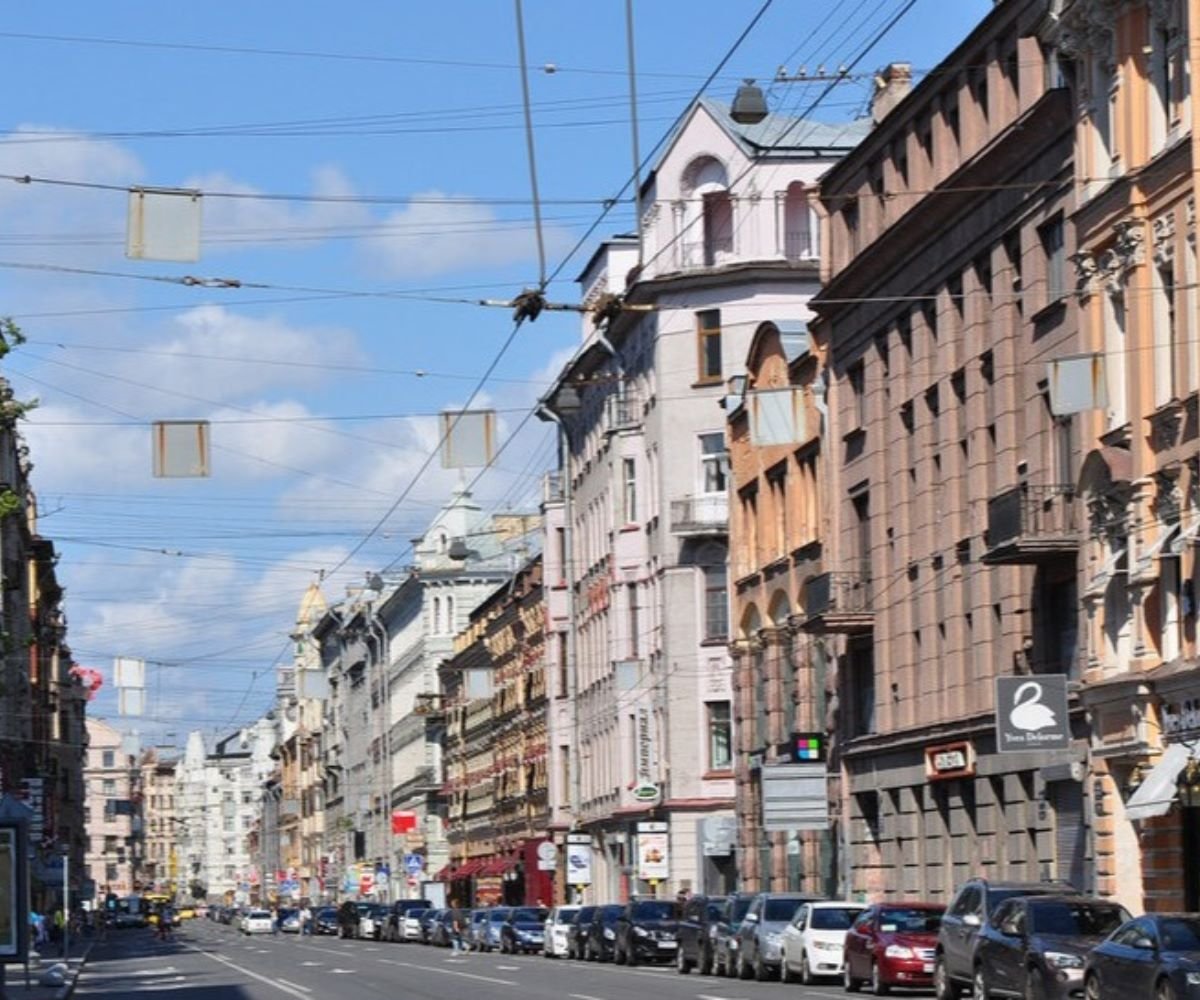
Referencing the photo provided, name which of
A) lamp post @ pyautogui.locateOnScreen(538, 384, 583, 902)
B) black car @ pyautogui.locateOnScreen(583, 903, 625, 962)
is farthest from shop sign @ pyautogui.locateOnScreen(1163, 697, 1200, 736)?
lamp post @ pyautogui.locateOnScreen(538, 384, 583, 902)

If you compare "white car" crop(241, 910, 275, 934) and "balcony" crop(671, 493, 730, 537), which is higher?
"balcony" crop(671, 493, 730, 537)

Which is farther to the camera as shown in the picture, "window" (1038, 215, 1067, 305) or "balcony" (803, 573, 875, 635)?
"balcony" (803, 573, 875, 635)

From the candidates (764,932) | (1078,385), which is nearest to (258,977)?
(764,932)

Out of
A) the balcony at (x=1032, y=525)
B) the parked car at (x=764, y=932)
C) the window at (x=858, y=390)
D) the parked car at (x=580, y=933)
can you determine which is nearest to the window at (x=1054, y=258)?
the balcony at (x=1032, y=525)

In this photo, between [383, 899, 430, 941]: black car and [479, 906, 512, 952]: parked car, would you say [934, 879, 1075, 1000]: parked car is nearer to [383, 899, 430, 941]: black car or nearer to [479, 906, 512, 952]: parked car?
[479, 906, 512, 952]: parked car

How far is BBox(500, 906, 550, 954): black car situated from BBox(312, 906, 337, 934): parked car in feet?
137

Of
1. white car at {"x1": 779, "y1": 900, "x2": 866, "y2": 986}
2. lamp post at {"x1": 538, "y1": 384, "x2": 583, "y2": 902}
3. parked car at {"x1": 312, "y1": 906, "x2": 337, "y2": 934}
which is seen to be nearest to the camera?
white car at {"x1": 779, "y1": 900, "x2": 866, "y2": 986}

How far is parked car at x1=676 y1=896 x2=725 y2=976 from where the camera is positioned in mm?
53656

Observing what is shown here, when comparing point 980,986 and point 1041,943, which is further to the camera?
point 980,986

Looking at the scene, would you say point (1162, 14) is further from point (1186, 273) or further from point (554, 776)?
point (554, 776)

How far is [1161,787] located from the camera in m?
41.2

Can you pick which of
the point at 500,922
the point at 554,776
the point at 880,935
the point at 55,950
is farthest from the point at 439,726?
the point at 880,935

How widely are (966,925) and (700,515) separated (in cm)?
4554

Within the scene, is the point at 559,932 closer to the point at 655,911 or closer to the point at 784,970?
the point at 655,911
